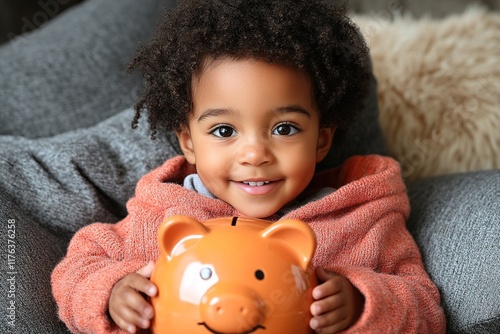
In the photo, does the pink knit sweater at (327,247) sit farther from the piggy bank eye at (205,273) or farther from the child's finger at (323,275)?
the piggy bank eye at (205,273)

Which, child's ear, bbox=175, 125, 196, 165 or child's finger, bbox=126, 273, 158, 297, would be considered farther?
child's ear, bbox=175, 125, 196, 165

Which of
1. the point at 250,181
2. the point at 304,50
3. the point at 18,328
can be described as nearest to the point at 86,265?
the point at 18,328

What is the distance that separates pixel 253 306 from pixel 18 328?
17.8 inches

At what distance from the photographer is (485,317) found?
1085 mm

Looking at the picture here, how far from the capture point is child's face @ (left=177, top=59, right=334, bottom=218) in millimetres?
1045

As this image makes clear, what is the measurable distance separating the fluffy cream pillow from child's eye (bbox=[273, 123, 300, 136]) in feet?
1.95

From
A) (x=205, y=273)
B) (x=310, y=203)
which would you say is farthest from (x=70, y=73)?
(x=205, y=273)

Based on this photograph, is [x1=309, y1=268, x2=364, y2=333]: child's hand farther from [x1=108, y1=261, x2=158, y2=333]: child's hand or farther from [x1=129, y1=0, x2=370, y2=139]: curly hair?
[x1=129, y1=0, x2=370, y2=139]: curly hair

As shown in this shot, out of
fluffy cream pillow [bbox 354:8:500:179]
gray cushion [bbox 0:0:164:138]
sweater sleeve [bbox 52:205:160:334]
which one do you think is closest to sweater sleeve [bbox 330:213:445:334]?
sweater sleeve [bbox 52:205:160:334]

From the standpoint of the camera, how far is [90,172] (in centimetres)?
129

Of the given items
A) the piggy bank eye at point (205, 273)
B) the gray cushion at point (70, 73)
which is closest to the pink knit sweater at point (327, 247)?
the piggy bank eye at point (205, 273)

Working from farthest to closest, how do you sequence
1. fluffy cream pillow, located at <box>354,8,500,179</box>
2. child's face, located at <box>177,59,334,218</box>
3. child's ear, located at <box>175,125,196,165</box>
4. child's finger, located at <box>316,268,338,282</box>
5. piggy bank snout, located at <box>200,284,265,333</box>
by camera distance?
fluffy cream pillow, located at <box>354,8,500,179</box> → child's ear, located at <box>175,125,196,165</box> → child's face, located at <box>177,59,334,218</box> → child's finger, located at <box>316,268,338,282</box> → piggy bank snout, located at <box>200,284,265,333</box>

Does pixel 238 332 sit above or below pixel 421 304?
above

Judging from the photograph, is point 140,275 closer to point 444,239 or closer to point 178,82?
point 178,82
